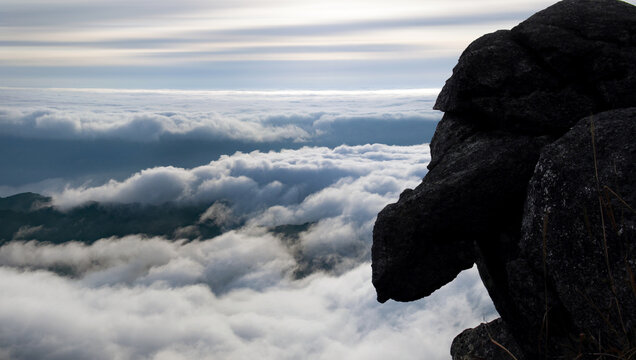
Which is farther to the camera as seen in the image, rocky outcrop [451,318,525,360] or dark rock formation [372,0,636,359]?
rocky outcrop [451,318,525,360]

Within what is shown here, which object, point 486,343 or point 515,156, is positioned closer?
point 515,156

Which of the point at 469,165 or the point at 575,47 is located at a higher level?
the point at 575,47

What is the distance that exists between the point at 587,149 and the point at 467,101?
5.53m

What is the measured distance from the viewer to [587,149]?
9898mm

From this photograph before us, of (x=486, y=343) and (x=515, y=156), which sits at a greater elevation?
(x=515, y=156)

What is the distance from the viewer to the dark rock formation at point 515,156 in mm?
10688

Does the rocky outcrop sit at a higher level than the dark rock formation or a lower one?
lower

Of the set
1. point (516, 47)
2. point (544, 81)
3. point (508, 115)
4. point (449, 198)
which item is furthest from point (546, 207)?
point (516, 47)

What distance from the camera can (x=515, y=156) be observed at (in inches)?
503

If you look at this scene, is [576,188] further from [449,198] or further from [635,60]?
[635,60]

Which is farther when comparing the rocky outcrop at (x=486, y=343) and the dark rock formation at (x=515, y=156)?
the rocky outcrop at (x=486, y=343)

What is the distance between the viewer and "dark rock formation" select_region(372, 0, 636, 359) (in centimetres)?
1069

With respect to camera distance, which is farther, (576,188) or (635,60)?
(635,60)

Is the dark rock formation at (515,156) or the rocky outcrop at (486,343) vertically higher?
the dark rock formation at (515,156)
